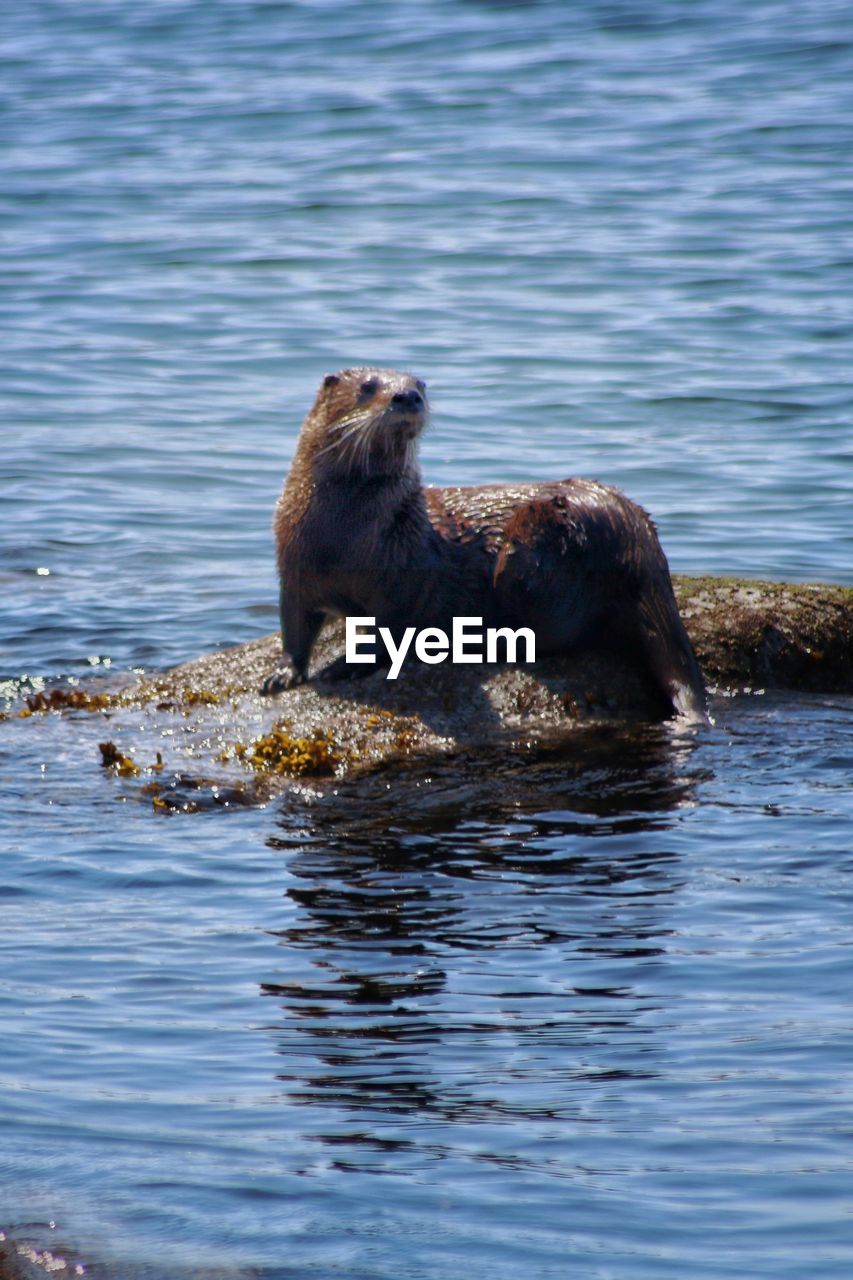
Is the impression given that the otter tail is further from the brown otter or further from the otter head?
the otter head

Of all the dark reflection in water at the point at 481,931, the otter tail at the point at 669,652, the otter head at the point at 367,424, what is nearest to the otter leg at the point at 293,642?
the otter head at the point at 367,424

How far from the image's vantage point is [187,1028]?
4488mm

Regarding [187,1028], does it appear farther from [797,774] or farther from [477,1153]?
[797,774]

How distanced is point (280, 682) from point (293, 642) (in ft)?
0.51

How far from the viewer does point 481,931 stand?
5.08 m

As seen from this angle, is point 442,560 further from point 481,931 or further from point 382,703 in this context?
point 481,931

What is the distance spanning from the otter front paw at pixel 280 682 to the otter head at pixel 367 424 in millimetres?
725

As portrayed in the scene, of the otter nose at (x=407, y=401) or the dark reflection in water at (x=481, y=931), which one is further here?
the otter nose at (x=407, y=401)

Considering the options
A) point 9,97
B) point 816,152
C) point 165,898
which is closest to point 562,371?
point 816,152

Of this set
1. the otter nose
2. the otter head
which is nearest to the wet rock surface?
the otter head

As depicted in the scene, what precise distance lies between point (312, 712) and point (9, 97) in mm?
18707

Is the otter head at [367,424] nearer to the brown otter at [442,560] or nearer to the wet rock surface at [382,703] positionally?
the brown otter at [442,560]

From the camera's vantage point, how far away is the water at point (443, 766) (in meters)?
3.76

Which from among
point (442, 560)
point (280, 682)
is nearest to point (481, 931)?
point (280, 682)
